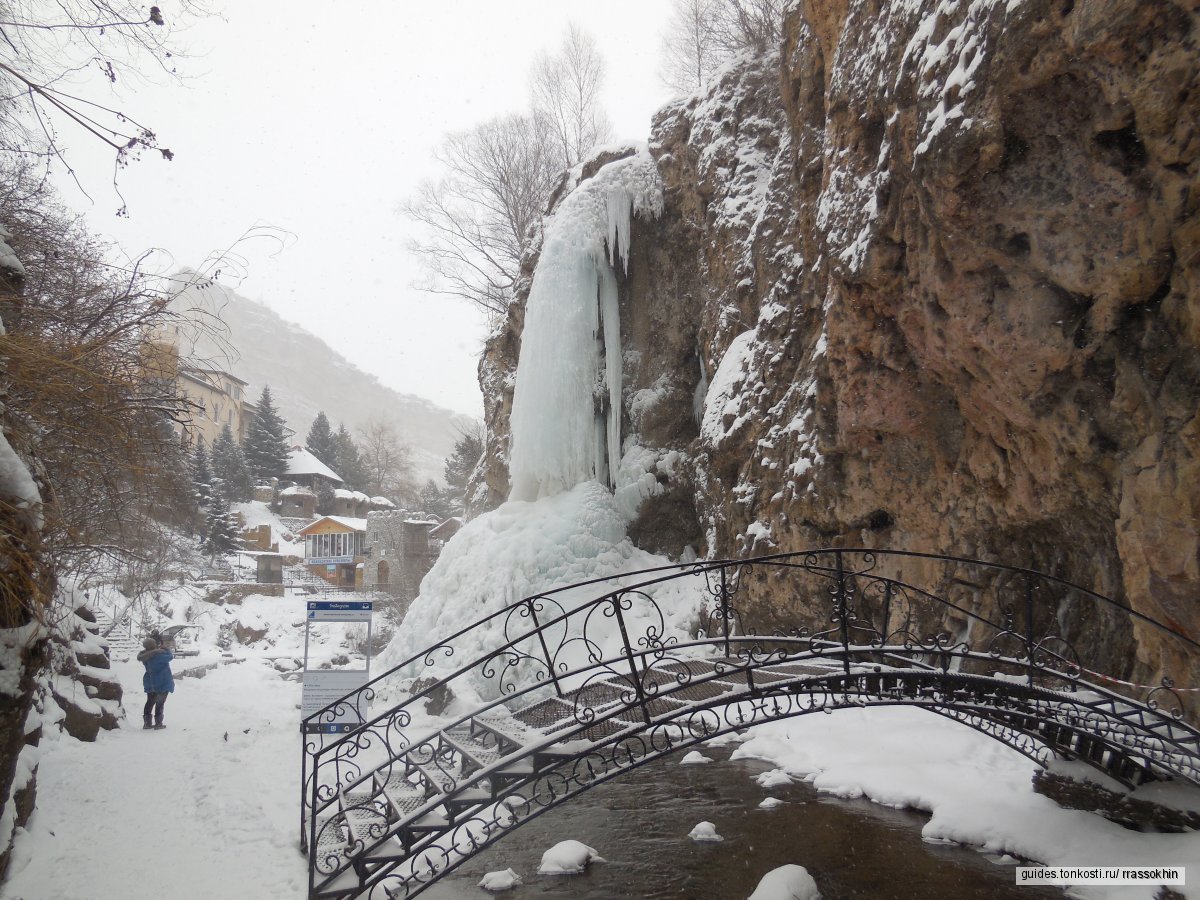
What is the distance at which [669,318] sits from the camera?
1338 centimetres

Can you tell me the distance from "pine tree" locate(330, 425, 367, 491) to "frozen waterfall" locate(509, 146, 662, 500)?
31.4 meters

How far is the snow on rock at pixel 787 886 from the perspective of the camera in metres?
4.46

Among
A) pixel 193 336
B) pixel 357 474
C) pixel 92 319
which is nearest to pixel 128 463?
pixel 193 336

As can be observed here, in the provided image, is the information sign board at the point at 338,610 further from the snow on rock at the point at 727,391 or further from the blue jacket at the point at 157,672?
the snow on rock at the point at 727,391

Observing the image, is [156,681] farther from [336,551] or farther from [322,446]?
[322,446]

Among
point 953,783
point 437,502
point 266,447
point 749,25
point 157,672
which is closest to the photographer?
point 953,783

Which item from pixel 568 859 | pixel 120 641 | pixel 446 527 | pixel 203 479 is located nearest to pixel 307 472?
pixel 203 479

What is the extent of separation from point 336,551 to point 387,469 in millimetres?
21332

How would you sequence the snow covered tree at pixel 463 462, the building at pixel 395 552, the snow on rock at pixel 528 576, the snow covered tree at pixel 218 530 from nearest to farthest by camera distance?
the snow on rock at pixel 528 576
the building at pixel 395 552
the snow covered tree at pixel 218 530
the snow covered tree at pixel 463 462

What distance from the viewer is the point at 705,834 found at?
561 centimetres

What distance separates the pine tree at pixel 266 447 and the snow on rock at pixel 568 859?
1346 inches

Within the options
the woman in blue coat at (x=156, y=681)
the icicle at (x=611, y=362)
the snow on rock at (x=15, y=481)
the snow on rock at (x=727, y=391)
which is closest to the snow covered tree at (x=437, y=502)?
the icicle at (x=611, y=362)

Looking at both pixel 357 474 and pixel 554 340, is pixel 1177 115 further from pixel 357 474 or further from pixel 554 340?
pixel 357 474

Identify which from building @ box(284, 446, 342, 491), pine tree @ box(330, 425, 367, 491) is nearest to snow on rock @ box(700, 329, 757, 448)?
building @ box(284, 446, 342, 491)
